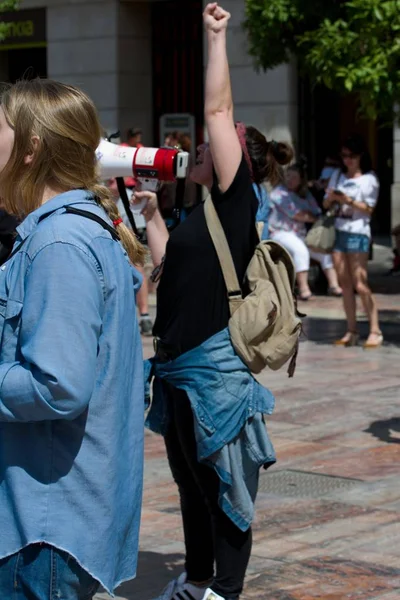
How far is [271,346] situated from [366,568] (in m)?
1.41

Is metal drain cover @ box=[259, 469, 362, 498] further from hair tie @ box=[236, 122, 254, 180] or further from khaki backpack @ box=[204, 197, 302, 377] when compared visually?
hair tie @ box=[236, 122, 254, 180]

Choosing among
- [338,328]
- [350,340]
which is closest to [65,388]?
[350,340]

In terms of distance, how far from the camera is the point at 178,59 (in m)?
20.8

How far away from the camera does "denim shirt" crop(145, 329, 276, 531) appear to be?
161 inches

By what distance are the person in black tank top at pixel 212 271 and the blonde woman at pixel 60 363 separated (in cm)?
146

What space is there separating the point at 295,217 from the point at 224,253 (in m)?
10.7

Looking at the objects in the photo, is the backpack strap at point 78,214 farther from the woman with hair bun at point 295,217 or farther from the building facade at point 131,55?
the building facade at point 131,55

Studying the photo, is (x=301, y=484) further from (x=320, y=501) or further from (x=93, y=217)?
(x=93, y=217)

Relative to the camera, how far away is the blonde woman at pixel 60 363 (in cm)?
248

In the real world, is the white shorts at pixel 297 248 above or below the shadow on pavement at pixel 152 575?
above

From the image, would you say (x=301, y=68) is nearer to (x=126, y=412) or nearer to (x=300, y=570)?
(x=300, y=570)

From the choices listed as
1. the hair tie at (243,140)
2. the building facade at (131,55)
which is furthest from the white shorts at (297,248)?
the hair tie at (243,140)

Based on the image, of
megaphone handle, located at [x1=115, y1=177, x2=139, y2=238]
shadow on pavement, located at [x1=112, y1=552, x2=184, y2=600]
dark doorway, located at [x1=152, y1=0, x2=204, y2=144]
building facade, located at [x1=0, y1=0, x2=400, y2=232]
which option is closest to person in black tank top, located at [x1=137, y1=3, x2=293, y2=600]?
megaphone handle, located at [x1=115, y1=177, x2=139, y2=238]

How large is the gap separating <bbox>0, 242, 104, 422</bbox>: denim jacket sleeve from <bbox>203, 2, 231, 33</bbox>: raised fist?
1.77m
